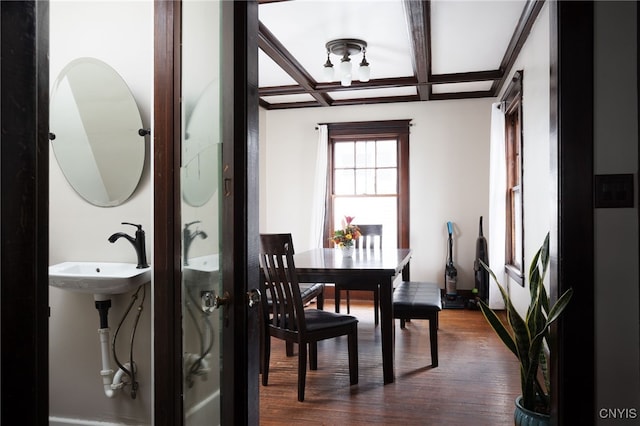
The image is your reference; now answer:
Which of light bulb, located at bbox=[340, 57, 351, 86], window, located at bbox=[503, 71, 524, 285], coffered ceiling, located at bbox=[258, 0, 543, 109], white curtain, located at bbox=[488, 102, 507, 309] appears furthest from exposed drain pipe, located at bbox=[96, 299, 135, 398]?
white curtain, located at bbox=[488, 102, 507, 309]

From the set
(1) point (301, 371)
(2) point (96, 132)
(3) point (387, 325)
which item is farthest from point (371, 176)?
(2) point (96, 132)


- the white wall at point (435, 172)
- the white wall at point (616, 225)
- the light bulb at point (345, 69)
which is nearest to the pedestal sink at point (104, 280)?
the white wall at point (616, 225)

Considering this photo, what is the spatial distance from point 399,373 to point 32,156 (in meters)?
2.80

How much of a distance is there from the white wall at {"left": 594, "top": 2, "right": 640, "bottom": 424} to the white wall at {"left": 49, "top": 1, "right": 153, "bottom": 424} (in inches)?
70.8

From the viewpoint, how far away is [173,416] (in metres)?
2.02

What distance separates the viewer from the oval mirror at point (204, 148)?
1354 millimetres

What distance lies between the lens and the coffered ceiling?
3264 millimetres

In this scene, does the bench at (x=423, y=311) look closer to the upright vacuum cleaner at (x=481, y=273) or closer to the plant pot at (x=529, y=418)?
the plant pot at (x=529, y=418)

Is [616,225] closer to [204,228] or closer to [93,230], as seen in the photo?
[204,228]

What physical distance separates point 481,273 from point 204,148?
4.62 m

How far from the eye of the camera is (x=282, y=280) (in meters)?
2.67

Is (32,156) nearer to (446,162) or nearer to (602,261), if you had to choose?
(602,261)

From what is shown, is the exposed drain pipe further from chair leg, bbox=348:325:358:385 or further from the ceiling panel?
the ceiling panel

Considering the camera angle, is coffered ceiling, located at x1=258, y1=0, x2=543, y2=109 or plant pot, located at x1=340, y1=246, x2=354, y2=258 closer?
coffered ceiling, located at x1=258, y1=0, x2=543, y2=109
